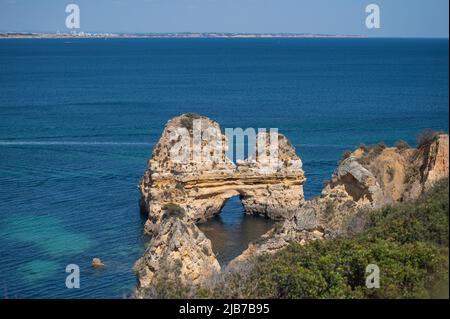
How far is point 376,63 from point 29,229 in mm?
157086

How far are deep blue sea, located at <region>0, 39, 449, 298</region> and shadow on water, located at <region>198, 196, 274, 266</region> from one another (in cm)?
20

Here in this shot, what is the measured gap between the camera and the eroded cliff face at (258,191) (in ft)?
101

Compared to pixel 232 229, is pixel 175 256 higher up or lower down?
higher up

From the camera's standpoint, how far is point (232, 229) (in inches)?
1908

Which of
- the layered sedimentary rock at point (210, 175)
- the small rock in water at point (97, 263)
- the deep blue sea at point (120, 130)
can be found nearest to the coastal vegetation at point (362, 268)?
the deep blue sea at point (120, 130)

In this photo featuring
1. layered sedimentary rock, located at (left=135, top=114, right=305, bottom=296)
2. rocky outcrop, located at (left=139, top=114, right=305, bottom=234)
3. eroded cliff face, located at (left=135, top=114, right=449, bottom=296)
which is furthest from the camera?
rocky outcrop, located at (left=139, top=114, right=305, bottom=234)

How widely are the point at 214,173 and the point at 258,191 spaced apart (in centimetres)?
315

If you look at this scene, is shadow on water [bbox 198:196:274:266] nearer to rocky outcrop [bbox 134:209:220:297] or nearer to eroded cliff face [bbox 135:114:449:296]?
eroded cliff face [bbox 135:114:449:296]

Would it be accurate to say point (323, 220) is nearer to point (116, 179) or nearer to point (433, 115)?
point (116, 179)

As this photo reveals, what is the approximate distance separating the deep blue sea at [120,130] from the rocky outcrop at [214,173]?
171 centimetres

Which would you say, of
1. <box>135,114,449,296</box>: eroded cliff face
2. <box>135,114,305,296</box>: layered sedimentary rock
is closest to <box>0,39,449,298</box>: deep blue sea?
<box>135,114,305,296</box>: layered sedimentary rock

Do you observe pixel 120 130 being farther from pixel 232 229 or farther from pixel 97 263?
pixel 97 263

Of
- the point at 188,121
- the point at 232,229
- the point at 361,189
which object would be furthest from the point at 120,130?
the point at 361,189

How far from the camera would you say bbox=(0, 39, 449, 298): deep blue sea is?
42219 mm
